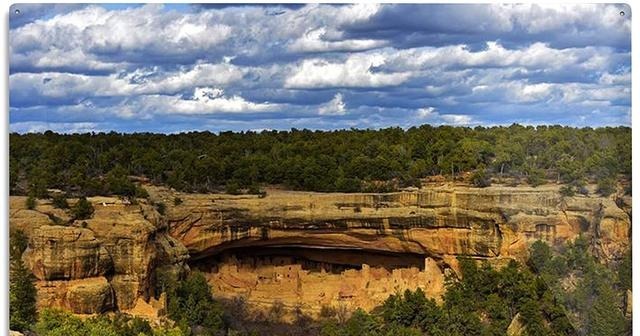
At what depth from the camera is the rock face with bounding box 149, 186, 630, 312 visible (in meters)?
11.6

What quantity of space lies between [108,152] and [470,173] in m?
3.88

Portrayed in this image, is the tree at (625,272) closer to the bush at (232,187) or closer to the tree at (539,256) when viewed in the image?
the tree at (539,256)

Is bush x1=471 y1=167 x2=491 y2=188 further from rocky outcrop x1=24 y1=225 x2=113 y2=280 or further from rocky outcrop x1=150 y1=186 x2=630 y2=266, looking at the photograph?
rocky outcrop x1=24 y1=225 x2=113 y2=280

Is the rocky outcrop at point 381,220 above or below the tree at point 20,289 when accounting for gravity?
above

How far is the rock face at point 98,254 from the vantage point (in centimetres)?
1020

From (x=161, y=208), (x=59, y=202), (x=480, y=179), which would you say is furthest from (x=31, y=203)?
(x=480, y=179)

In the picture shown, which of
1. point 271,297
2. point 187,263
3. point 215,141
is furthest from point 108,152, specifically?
point 271,297

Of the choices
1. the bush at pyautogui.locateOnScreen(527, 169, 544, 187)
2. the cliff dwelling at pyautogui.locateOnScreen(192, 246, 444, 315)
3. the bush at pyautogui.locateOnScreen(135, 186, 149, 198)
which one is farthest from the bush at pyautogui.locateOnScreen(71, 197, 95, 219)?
the bush at pyautogui.locateOnScreen(527, 169, 544, 187)

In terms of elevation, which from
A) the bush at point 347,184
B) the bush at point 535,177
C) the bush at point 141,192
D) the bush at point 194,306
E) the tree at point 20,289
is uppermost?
the bush at point 535,177

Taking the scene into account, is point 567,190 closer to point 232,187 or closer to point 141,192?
point 232,187

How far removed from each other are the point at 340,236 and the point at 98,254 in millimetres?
3393

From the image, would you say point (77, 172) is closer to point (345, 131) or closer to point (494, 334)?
point (345, 131)

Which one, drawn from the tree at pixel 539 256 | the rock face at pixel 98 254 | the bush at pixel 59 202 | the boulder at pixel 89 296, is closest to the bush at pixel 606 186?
the tree at pixel 539 256

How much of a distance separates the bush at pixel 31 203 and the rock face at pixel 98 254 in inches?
2.0
